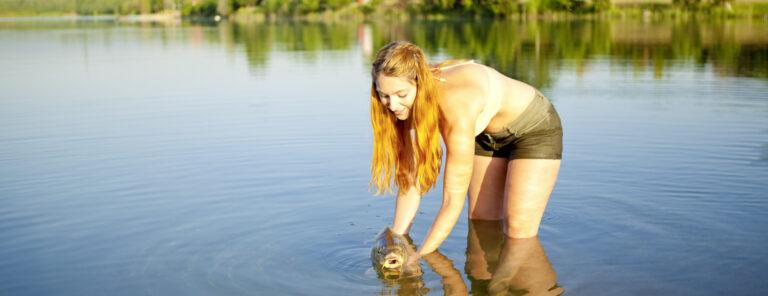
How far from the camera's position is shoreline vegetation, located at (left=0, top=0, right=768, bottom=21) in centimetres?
6544

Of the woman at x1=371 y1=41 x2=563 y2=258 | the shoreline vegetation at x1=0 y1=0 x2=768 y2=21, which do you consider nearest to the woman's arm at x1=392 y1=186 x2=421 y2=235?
the woman at x1=371 y1=41 x2=563 y2=258

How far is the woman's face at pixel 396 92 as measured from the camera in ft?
15.9

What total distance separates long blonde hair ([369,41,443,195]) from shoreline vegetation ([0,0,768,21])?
55.2 meters

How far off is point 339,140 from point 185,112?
15.6 feet

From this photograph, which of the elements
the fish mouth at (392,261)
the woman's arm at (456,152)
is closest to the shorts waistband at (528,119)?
the woman's arm at (456,152)

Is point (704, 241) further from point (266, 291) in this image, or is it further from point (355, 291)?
point (266, 291)

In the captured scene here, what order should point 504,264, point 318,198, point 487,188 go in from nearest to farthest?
point 504,264
point 487,188
point 318,198

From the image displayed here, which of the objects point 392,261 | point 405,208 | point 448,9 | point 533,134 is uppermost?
point 448,9

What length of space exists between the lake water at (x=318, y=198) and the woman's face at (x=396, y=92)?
5.08 ft

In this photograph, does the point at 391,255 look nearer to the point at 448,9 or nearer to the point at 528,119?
the point at 528,119

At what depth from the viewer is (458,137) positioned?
5156 mm

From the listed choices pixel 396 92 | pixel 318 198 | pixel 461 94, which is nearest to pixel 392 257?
pixel 461 94

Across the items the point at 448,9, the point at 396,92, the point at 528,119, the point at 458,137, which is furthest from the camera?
the point at 448,9

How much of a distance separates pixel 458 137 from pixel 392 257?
1.36 m
